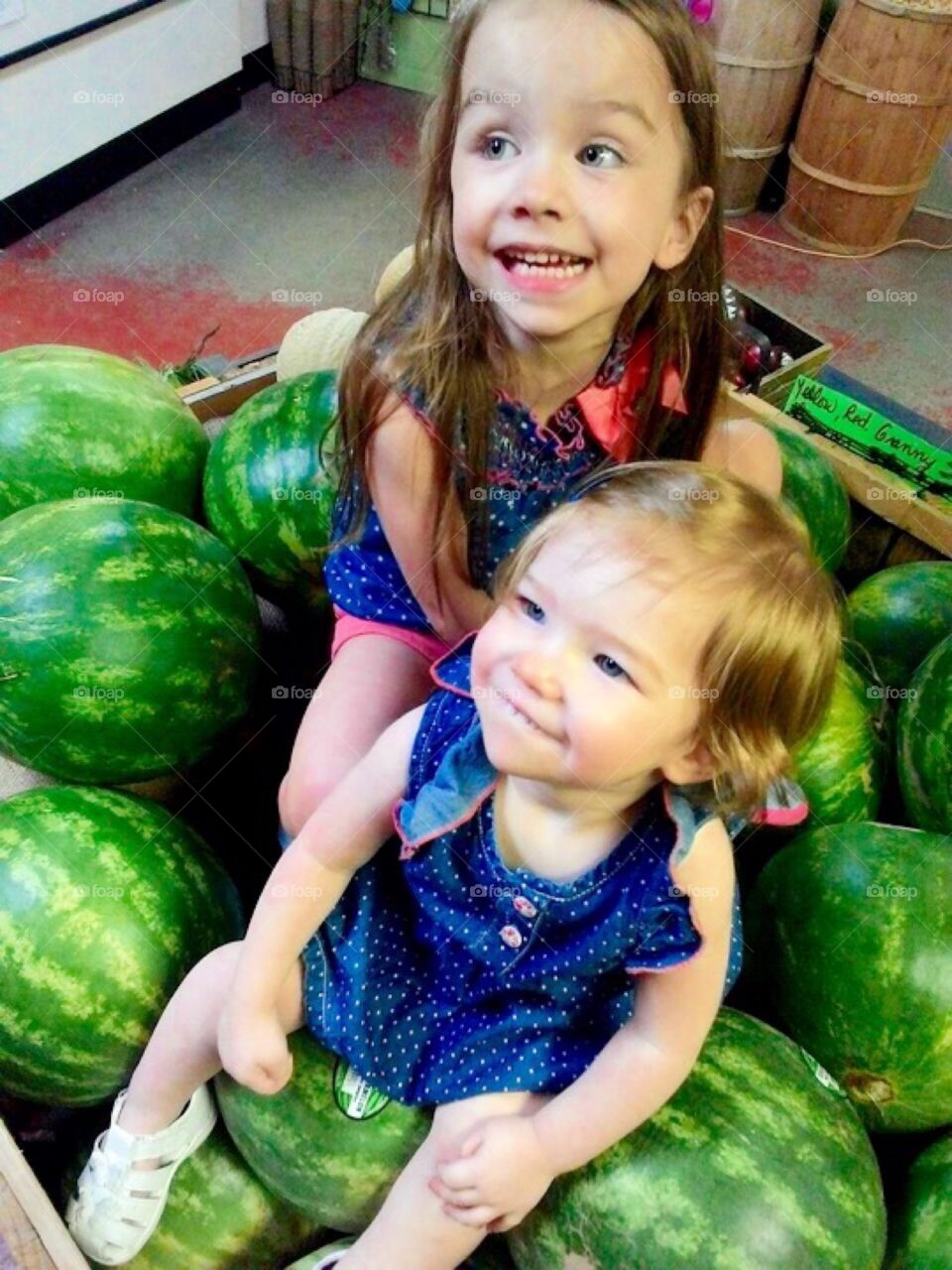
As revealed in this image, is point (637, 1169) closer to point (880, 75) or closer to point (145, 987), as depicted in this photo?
point (145, 987)

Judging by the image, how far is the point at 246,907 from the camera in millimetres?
1558

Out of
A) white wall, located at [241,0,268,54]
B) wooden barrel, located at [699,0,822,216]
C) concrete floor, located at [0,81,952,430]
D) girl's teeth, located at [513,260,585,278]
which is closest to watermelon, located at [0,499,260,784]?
girl's teeth, located at [513,260,585,278]

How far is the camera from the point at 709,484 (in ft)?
2.97

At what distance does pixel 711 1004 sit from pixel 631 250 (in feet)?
2.51

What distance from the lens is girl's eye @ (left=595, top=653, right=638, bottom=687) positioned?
0.86 metres

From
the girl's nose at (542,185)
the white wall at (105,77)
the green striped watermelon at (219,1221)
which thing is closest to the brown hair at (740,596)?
the girl's nose at (542,185)

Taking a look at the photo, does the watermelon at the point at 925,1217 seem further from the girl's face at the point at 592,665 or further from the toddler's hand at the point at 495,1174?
the girl's face at the point at 592,665

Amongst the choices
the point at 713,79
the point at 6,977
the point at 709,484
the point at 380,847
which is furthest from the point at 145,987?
the point at 713,79

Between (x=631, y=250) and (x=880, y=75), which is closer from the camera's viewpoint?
(x=631, y=250)

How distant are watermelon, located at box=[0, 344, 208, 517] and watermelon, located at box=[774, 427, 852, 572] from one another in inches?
39.6

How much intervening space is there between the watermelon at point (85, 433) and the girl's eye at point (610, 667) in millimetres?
1046

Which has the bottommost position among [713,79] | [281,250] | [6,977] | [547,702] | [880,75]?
[281,250]

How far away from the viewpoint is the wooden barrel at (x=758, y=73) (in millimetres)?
3898

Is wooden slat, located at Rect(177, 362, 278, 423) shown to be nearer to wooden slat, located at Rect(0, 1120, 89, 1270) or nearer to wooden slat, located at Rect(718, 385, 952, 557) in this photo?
wooden slat, located at Rect(718, 385, 952, 557)
